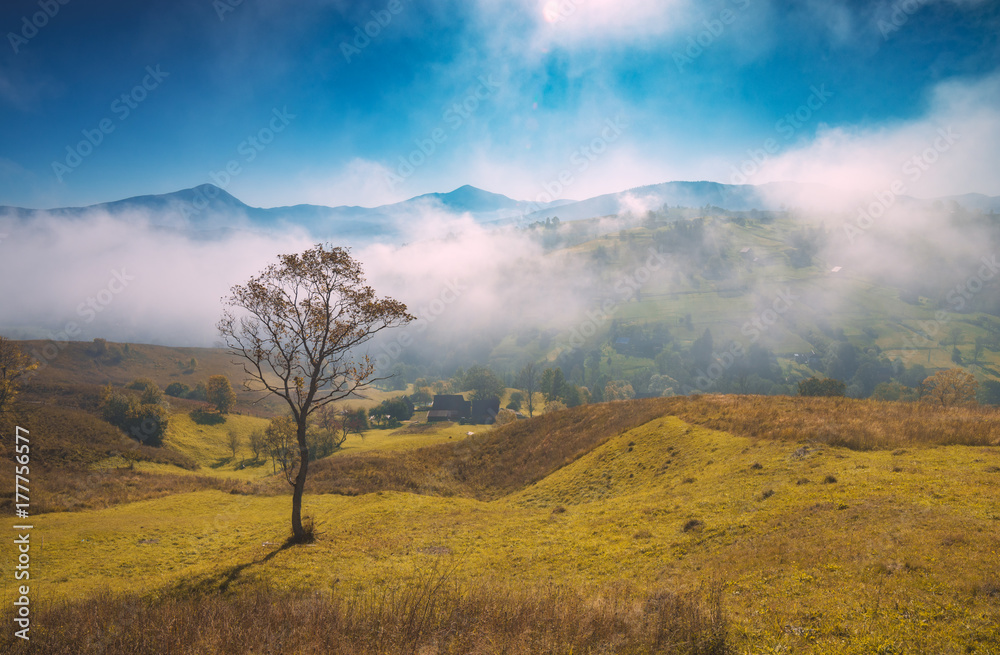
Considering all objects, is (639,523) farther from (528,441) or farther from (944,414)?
(528,441)

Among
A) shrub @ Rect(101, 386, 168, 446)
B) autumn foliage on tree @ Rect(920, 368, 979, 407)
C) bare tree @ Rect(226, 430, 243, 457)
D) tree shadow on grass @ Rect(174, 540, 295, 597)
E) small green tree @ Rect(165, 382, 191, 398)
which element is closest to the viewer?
tree shadow on grass @ Rect(174, 540, 295, 597)

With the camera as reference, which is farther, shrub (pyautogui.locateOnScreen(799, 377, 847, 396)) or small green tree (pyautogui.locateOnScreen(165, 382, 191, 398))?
small green tree (pyautogui.locateOnScreen(165, 382, 191, 398))

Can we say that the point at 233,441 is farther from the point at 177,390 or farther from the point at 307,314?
the point at 307,314

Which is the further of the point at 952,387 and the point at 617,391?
the point at 617,391

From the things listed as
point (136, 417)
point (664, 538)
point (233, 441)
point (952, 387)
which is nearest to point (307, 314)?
point (664, 538)

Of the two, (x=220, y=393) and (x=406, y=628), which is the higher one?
(x=406, y=628)

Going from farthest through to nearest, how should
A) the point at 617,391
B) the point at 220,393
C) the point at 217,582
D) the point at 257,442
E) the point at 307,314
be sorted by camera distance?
the point at 617,391 → the point at 220,393 → the point at 257,442 → the point at 307,314 → the point at 217,582

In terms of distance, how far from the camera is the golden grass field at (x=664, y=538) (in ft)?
25.3

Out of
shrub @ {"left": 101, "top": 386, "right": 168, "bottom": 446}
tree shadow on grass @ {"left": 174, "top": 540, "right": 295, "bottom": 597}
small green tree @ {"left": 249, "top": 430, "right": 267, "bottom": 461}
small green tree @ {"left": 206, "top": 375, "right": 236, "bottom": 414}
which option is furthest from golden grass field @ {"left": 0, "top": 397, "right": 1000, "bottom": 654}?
small green tree @ {"left": 206, "top": 375, "right": 236, "bottom": 414}

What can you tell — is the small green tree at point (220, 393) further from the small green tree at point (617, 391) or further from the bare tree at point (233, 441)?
the small green tree at point (617, 391)

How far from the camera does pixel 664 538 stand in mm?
15055

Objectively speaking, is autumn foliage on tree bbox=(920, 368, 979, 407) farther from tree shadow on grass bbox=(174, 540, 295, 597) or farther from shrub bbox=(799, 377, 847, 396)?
tree shadow on grass bbox=(174, 540, 295, 597)

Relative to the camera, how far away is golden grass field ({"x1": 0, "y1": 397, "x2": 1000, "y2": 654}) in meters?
7.73

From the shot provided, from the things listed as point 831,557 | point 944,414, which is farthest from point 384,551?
point 944,414
